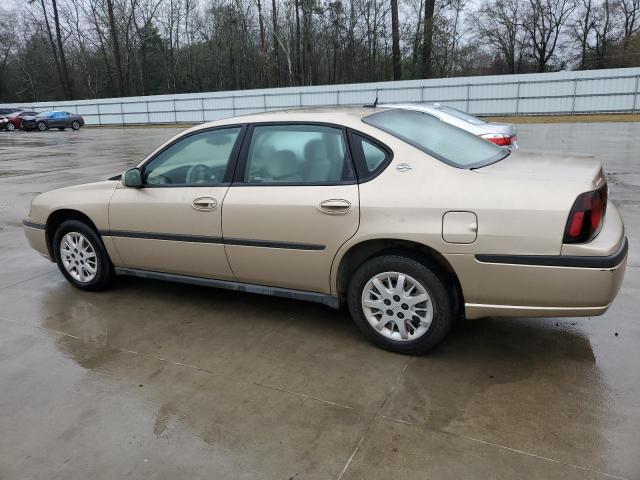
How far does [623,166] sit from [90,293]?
10.6 metres

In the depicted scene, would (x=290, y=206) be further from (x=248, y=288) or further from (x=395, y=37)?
(x=395, y=37)

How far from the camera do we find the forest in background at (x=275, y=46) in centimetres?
4734

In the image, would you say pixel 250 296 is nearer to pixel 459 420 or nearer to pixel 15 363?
pixel 15 363

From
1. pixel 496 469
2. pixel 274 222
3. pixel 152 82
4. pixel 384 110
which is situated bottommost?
pixel 496 469

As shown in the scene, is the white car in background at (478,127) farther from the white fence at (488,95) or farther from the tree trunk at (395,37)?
the tree trunk at (395,37)

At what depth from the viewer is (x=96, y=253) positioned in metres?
4.63

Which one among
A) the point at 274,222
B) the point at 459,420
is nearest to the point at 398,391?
the point at 459,420

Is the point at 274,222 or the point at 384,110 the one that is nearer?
the point at 274,222

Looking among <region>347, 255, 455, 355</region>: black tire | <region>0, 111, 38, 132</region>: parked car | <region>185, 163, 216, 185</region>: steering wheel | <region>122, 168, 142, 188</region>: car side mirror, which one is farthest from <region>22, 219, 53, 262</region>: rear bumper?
<region>0, 111, 38, 132</region>: parked car

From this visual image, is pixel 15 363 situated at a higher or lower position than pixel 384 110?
lower

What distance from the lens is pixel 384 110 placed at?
13.0 ft

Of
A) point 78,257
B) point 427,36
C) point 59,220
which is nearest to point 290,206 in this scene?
point 78,257

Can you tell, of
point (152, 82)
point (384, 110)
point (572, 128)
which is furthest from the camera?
point (152, 82)

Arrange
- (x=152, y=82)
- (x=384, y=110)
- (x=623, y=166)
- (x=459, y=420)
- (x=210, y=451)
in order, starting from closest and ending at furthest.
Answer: (x=210, y=451)
(x=459, y=420)
(x=384, y=110)
(x=623, y=166)
(x=152, y=82)
